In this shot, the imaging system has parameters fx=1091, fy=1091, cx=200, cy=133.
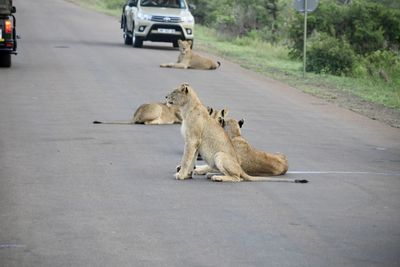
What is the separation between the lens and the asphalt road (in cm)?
846

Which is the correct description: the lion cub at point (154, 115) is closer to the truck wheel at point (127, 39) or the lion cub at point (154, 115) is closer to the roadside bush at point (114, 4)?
the truck wheel at point (127, 39)

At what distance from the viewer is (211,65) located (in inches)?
1109

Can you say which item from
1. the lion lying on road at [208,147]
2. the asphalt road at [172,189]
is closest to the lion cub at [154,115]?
the asphalt road at [172,189]

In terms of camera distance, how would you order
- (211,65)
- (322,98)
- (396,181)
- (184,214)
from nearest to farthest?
(184,214) < (396,181) < (322,98) < (211,65)

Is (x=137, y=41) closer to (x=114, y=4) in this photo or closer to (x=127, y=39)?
(x=127, y=39)

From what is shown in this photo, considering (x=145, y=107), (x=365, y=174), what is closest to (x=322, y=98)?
(x=145, y=107)

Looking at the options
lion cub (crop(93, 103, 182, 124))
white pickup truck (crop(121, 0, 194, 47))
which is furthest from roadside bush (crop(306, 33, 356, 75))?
lion cub (crop(93, 103, 182, 124))

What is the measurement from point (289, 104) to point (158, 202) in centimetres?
1106

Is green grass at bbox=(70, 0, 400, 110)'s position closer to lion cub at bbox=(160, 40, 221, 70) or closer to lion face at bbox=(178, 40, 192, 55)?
lion cub at bbox=(160, 40, 221, 70)

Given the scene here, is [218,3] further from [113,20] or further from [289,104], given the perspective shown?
[289,104]

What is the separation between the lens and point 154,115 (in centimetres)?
1684

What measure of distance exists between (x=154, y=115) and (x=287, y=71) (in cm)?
1302

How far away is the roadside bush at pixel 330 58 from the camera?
3011 cm

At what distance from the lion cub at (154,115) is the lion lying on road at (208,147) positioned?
4309 millimetres
